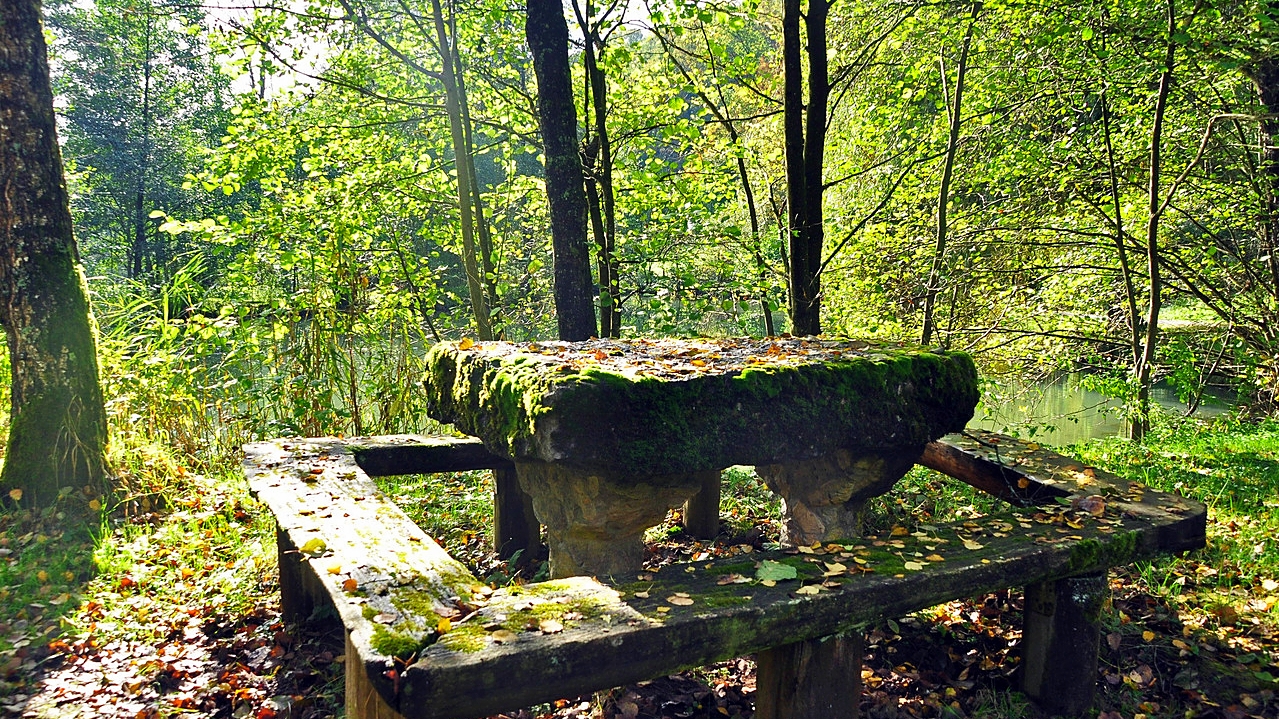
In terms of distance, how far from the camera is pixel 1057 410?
11.8 meters

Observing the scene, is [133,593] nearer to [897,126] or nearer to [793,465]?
[793,465]

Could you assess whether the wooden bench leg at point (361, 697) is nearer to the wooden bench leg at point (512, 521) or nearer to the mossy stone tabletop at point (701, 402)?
the mossy stone tabletop at point (701, 402)

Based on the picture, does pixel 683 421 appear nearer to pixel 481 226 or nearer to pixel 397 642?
pixel 397 642

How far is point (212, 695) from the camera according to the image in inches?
112

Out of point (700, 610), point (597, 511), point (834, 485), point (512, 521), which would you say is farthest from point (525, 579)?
point (700, 610)

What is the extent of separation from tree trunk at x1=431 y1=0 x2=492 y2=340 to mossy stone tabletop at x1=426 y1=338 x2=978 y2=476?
12.3ft

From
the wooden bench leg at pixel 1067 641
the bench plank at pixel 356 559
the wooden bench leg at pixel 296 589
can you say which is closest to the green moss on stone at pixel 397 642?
the bench plank at pixel 356 559

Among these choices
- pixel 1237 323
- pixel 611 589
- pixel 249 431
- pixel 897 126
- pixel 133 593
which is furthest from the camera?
pixel 897 126

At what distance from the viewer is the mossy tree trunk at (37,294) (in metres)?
4.43

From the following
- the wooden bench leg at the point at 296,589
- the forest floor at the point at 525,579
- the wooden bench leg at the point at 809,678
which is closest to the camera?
the wooden bench leg at the point at 809,678

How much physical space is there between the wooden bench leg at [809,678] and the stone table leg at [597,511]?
741 millimetres

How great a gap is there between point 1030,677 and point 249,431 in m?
5.40

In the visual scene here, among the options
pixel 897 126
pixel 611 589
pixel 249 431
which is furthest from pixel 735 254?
pixel 611 589

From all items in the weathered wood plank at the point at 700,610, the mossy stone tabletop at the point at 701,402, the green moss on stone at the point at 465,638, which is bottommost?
the weathered wood plank at the point at 700,610
